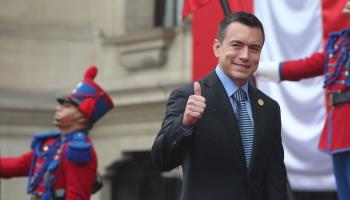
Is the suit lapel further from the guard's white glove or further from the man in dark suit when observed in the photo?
the guard's white glove

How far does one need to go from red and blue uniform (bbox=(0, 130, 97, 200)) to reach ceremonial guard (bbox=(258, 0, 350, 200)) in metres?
1.30

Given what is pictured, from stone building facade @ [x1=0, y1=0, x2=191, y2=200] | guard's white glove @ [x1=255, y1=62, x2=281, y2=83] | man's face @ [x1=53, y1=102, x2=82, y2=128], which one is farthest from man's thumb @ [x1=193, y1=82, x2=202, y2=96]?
stone building facade @ [x1=0, y1=0, x2=191, y2=200]

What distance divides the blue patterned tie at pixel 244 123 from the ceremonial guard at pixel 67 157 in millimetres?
2131

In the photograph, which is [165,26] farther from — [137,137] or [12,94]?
[12,94]

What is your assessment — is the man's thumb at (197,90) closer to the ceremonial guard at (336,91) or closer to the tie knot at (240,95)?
the tie knot at (240,95)

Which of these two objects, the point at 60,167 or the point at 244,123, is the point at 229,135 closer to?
the point at 244,123

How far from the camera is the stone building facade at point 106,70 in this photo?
24.8 feet

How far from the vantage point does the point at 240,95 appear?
9.20ft

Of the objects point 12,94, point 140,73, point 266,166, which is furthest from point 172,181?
point 266,166

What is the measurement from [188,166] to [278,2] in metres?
2.76

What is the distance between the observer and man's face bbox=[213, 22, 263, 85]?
108 inches

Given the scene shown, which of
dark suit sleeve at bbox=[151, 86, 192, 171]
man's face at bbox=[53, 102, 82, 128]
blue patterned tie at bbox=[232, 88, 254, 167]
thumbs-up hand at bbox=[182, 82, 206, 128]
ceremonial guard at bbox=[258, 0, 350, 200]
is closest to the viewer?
thumbs-up hand at bbox=[182, 82, 206, 128]

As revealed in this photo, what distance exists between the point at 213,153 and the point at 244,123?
157 mm

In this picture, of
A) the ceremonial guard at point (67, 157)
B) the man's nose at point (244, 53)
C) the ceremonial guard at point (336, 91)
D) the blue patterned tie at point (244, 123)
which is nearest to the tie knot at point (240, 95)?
the blue patterned tie at point (244, 123)
